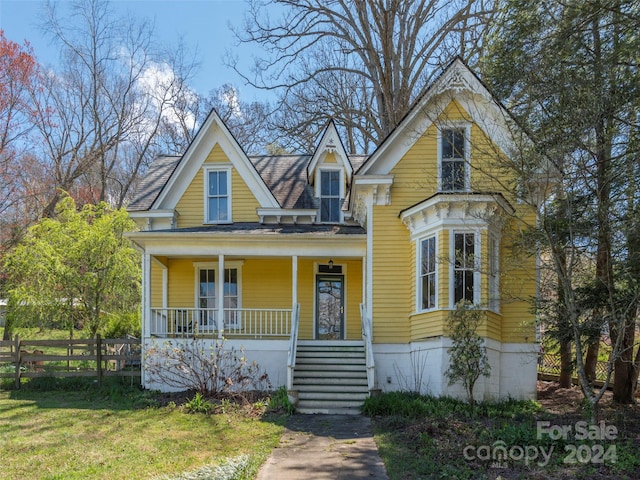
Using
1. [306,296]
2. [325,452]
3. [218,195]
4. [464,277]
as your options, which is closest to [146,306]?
[218,195]

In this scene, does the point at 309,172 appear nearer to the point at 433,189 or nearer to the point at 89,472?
the point at 433,189

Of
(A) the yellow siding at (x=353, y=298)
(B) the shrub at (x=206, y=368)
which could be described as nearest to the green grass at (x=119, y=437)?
(B) the shrub at (x=206, y=368)

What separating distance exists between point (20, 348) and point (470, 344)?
38.2ft

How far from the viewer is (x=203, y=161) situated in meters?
15.8

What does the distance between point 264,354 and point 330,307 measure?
2.98 metres

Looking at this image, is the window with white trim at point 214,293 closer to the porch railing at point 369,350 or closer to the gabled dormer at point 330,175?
the gabled dormer at point 330,175

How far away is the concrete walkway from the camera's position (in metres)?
6.80

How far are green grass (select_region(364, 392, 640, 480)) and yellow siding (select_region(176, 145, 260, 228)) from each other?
7056 mm

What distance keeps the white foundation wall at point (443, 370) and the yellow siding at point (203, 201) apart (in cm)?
554

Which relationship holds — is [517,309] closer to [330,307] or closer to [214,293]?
[330,307]

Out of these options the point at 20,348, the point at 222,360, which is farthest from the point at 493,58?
the point at 20,348

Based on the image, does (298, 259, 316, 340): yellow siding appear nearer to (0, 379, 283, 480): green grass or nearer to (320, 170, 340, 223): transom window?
(320, 170, 340, 223): transom window

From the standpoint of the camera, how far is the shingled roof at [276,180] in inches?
631

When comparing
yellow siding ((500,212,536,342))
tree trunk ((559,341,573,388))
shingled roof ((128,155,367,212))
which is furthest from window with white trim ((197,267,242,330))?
tree trunk ((559,341,573,388))
